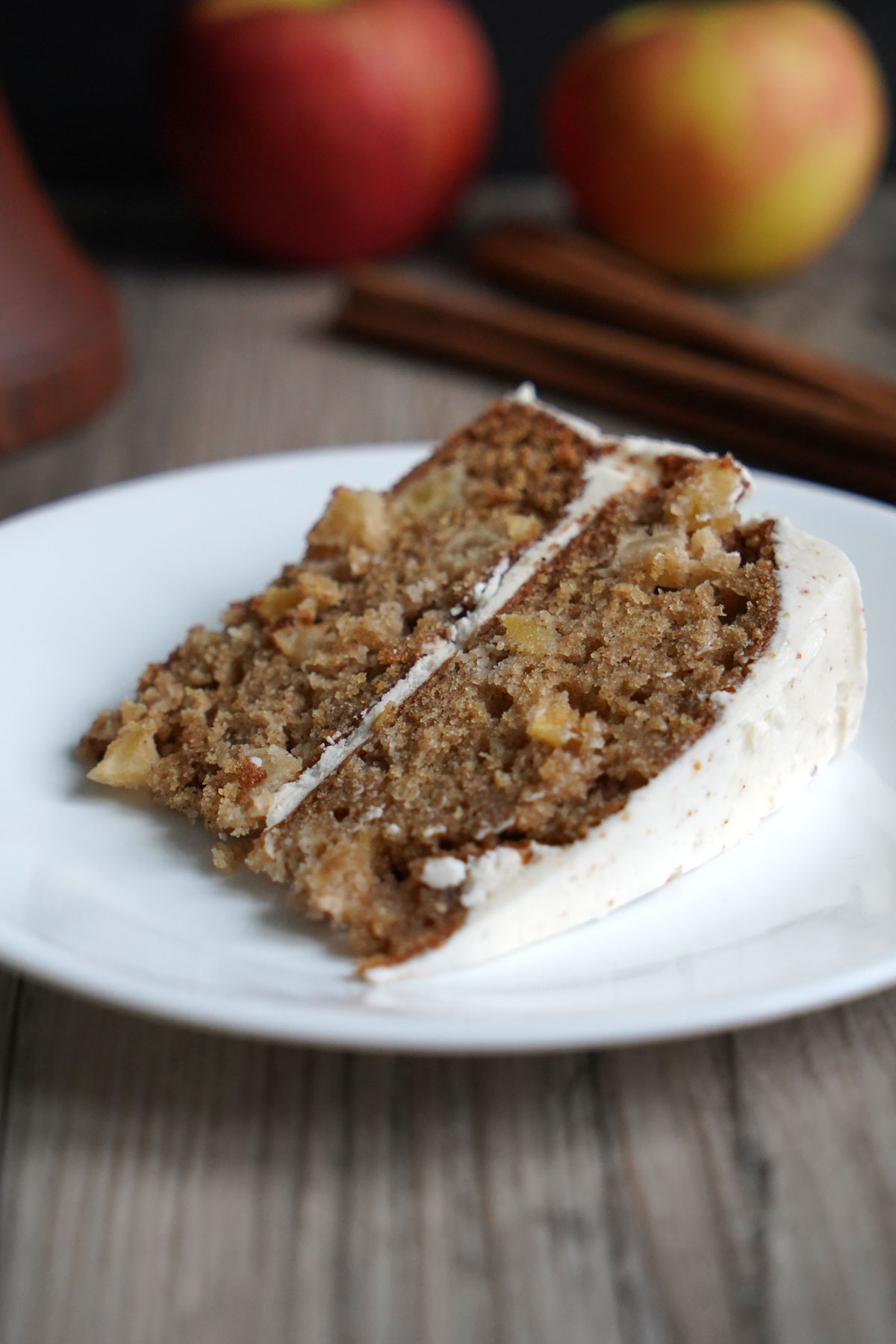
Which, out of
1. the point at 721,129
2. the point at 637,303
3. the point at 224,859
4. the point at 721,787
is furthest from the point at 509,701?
the point at 721,129

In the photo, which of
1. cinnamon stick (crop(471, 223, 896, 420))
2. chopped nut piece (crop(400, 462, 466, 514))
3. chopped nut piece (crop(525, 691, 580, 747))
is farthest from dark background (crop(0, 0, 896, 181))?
chopped nut piece (crop(525, 691, 580, 747))

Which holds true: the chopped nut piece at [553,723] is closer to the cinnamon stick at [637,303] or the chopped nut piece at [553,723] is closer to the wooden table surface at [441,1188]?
the wooden table surface at [441,1188]

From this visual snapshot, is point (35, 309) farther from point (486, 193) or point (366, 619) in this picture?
point (486, 193)

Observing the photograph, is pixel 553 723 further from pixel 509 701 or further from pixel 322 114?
pixel 322 114

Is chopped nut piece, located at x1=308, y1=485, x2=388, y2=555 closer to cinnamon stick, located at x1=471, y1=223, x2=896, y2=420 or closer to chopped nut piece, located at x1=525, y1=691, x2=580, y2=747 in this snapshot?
chopped nut piece, located at x1=525, y1=691, x2=580, y2=747

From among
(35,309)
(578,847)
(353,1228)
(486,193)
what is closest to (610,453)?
(578,847)

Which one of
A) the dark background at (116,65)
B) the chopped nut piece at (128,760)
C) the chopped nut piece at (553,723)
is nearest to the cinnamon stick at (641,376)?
the dark background at (116,65)
